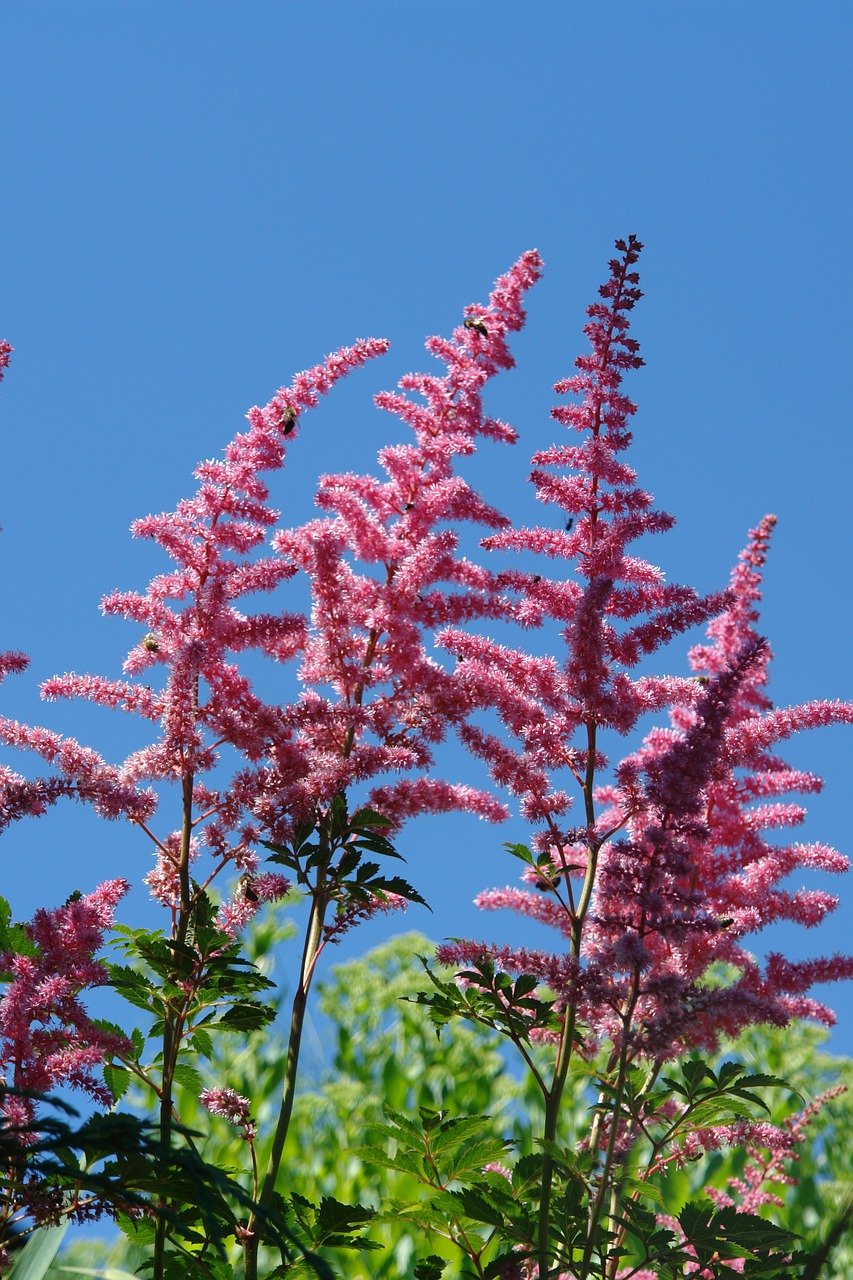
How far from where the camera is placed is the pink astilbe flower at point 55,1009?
2139 mm

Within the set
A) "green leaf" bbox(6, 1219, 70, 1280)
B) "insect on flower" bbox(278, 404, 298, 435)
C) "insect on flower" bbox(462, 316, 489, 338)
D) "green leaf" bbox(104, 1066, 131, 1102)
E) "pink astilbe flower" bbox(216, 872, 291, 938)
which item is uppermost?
"insect on flower" bbox(462, 316, 489, 338)

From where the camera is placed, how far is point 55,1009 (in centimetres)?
220

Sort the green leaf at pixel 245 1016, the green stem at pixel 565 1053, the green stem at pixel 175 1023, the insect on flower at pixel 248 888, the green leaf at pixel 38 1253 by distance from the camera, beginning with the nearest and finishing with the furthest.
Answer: the green leaf at pixel 38 1253 → the green stem at pixel 175 1023 → the green stem at pixel 565 1053 → the green leaf at pixel 245 1016 → the insect on flower at pixel 248 888

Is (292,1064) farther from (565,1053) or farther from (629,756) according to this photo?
(629,756)

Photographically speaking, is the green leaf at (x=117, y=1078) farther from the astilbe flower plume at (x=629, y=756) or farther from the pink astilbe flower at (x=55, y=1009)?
the astilbe flower plume at (x=629, y=756)

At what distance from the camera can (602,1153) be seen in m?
2.90

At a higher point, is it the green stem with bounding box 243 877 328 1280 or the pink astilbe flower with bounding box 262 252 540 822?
the pink astilbe flower with bounding box 262 252 540 822

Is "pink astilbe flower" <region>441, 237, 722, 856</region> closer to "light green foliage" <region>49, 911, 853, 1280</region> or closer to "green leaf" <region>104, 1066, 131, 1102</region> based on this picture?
"green leaf" <region>104, 1066, 131, 1102</region>

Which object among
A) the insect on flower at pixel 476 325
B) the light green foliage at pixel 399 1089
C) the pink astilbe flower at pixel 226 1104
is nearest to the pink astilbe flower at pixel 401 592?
the insect on flower at pixel 476 325

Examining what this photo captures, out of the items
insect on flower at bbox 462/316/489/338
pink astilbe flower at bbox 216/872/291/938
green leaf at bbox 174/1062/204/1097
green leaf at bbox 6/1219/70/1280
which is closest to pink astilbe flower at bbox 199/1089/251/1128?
green leaf at bbox 174/1062/204/1097

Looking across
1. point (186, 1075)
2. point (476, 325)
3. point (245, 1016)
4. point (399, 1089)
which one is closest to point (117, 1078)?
point (186, 1075)

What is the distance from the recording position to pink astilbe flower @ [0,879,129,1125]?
214 centimetres

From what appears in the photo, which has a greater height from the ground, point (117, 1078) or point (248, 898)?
point (248, 898)

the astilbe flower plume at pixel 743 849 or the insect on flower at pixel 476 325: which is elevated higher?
the insect on flower at pixel 476 325
